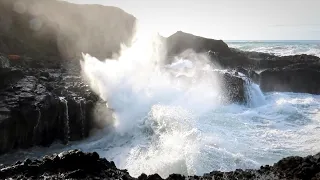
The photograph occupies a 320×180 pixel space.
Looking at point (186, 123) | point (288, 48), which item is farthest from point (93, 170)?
point (288, 48)

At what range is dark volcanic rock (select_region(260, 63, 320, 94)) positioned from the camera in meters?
24.7

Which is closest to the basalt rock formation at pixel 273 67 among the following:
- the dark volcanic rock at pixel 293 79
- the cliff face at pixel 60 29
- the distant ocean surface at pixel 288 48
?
the dark volcanic rock at pixel 293 79

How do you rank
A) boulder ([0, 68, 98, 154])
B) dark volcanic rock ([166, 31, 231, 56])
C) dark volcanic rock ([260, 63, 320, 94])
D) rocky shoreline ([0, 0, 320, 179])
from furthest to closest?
dark volcanic rock ([166, 31, 231, 56]) → dark volcanic rock ([260, 63, 320, 94]) → boulder ([0, 68, 98, 154]) → rocky shoreline ([0, 0, 320, 179])

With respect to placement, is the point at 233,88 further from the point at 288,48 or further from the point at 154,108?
the point at 288,48

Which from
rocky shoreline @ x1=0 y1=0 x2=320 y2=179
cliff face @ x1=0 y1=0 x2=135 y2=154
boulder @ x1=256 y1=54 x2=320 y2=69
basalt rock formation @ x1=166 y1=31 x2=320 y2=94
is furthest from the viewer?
boulder @ x1=256 y1=54 x2=320 y2=69

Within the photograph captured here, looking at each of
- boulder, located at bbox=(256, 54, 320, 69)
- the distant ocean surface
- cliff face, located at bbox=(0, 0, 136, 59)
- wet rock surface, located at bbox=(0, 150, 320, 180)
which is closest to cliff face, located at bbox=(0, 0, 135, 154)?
cliff face, located at bbox=(0, 0, 136, 59)

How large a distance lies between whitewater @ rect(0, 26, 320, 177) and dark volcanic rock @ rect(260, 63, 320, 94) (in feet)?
4.21

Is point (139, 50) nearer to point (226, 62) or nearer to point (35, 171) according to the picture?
point (226, 62)

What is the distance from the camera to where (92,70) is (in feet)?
66.0

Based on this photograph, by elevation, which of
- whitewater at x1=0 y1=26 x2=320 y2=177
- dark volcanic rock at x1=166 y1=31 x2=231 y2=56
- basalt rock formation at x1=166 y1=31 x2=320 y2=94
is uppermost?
dark volcanic rock at x1=166 y1=31 x2=231 y2=56

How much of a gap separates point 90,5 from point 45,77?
2251 cm

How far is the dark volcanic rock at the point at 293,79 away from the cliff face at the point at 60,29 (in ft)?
55.6

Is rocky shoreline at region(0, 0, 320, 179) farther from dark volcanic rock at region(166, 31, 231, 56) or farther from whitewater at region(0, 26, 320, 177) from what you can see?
whitewater at region(0, 26, 320, 177)

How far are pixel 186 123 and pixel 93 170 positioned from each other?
9.12 metres
